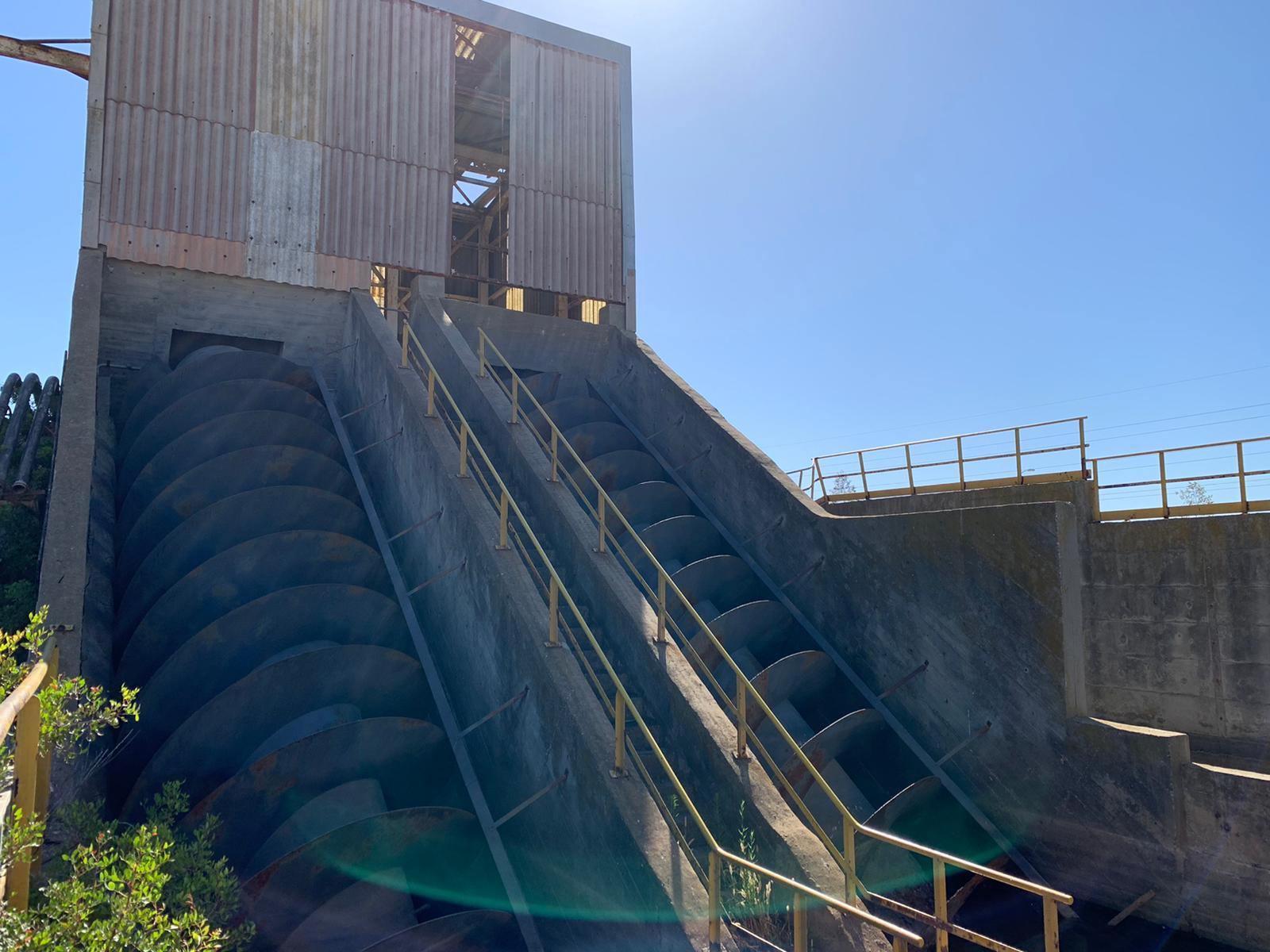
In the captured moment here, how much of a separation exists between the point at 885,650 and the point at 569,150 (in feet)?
40.4

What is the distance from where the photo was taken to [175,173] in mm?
13281

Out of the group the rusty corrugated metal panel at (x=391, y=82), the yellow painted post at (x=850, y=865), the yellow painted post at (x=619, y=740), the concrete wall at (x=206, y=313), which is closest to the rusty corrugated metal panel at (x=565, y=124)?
the rusty corrugated metal panel at (x=391, y=82)

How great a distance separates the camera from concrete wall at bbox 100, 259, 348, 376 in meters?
13.2

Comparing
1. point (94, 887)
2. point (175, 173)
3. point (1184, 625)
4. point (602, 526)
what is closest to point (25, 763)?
point (94, 887)

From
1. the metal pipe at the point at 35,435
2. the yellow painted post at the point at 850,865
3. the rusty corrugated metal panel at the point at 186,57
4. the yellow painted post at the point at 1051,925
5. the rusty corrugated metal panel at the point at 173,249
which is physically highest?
the rusty corrugated metal panel at the point at 186,57

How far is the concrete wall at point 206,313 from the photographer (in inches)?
519

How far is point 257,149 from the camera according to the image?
45.6 feet

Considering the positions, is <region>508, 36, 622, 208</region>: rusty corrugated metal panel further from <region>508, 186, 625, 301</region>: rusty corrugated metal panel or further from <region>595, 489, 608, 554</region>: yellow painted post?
<region>595, 489, 608, 554</region>: yellow painted post

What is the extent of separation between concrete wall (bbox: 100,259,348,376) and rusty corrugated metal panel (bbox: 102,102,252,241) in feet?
2.64

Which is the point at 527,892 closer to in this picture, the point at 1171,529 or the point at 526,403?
the point at 526,403

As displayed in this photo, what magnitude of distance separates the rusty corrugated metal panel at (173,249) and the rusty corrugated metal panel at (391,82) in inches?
108

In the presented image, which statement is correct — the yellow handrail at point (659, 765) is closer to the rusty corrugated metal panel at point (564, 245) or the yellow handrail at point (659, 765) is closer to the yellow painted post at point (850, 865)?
the yellow painted post at point (850, 865)

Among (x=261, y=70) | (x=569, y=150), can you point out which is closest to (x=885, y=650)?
(x=569, y=150)

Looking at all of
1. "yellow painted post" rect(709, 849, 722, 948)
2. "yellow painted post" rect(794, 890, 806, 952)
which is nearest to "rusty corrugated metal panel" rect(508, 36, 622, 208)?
"yellow painted post" rect(709, 849, 722, 948)
